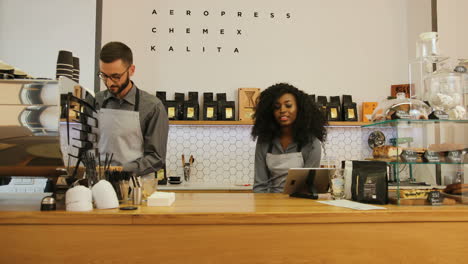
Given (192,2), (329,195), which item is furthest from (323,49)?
(329,195)

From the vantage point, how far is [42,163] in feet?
4.75

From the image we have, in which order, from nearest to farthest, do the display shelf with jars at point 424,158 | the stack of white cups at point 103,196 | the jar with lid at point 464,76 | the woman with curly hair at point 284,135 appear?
the stack of white cups at point 103,196
the display shelf with jars at point 424,158
the jar with lid at point 464,76
the woman with curly hair at point 284,135

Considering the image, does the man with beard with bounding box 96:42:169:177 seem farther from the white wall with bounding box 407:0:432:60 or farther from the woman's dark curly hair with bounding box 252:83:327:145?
the white wall with bounding box 407:0:432:60

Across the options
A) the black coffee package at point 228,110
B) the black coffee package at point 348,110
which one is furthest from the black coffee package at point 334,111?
the black coffee package at point 228,110

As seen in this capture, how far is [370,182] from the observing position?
1.66 metres

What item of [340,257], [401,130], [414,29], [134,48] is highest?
[414,29]

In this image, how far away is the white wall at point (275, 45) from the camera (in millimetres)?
4000

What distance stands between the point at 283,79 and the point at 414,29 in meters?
1.50

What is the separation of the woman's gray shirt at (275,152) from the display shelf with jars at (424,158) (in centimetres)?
78

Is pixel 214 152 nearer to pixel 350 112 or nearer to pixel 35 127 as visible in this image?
pixel 350 112

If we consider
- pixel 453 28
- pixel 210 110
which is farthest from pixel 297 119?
pixel 453 28

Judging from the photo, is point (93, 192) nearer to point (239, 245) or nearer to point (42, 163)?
point (42, 163)

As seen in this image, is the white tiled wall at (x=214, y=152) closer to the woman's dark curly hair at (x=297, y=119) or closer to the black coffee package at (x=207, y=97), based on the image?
the black coffee package at (x=207, y=97)

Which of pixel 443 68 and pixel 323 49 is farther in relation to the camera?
pixel 323 49
